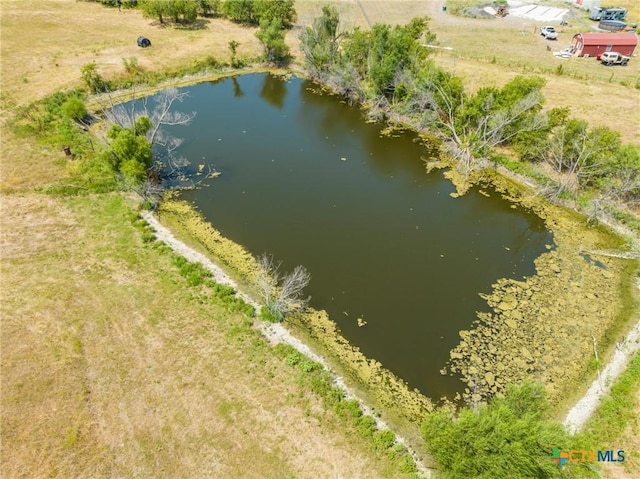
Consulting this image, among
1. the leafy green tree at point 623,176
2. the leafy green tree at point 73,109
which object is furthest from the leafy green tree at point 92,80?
the leafy green tree at point 623,176

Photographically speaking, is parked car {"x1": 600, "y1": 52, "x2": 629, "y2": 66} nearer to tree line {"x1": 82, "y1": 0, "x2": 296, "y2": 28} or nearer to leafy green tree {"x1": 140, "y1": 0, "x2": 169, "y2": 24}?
tree line {"x1": 82, "y1": 0, "x2": 296, "y2": 28}

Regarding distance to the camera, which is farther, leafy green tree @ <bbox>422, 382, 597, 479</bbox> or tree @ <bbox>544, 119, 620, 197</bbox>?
tree @ <bbox>544, 119, 620, 197</bbox>

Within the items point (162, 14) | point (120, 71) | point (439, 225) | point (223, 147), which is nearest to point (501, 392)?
point (439, 225)

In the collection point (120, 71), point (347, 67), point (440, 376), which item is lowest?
point (440, 376)

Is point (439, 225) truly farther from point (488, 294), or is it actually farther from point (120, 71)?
point (120, 71)

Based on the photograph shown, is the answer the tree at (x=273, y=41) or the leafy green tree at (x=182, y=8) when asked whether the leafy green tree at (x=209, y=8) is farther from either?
the tree at (x=273, y=41)

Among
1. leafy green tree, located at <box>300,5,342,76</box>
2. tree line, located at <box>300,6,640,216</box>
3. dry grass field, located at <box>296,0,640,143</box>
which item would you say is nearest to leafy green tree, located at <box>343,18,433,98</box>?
tree line, located at <box>300,6,640,216</box>

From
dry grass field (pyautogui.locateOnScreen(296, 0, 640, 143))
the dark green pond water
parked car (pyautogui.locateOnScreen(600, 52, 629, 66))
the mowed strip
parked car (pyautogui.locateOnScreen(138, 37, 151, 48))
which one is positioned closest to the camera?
the mowed strip
